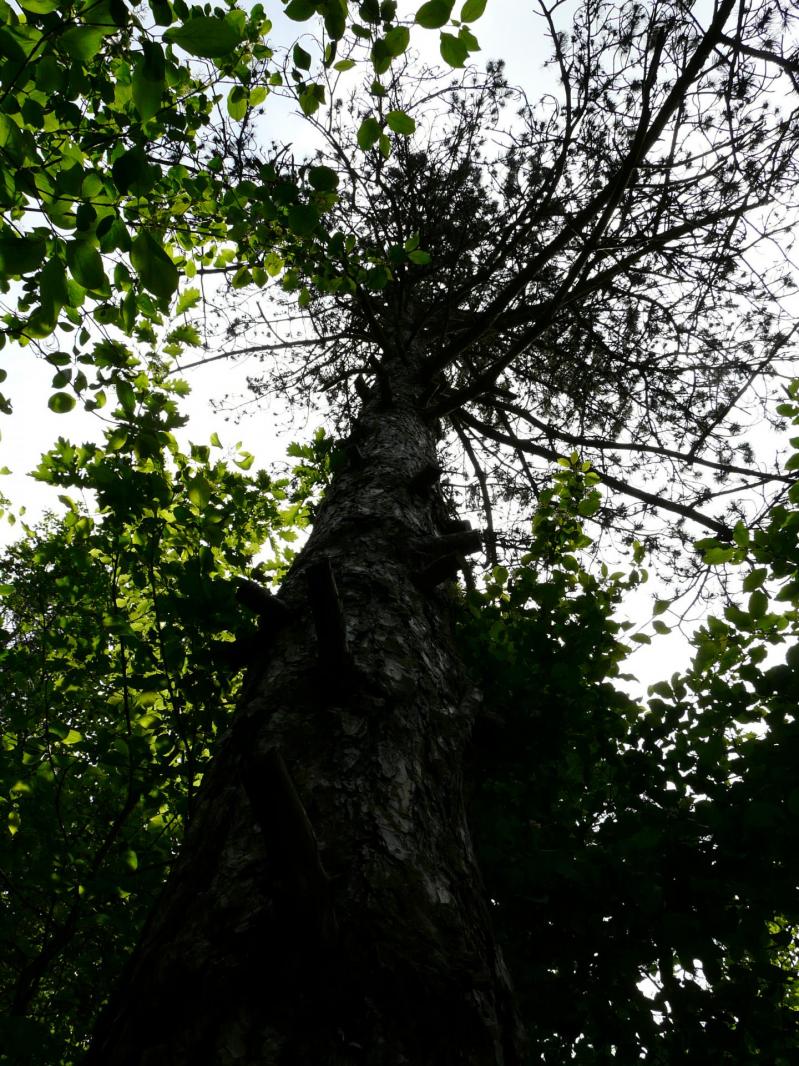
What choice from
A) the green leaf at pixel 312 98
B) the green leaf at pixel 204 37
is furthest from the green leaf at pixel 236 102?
the green leaf at pixel 204 37

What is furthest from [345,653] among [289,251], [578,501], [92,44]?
[289,251]

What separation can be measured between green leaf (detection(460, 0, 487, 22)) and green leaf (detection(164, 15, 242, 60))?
0.56 m

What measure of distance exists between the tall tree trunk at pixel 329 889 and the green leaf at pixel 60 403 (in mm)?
946

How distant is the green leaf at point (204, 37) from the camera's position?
99 centimetres

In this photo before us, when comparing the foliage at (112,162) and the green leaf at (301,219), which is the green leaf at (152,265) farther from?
the green leaf at (301,219)

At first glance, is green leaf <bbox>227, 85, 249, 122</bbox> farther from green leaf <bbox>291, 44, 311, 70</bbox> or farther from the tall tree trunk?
the tall tree trunk

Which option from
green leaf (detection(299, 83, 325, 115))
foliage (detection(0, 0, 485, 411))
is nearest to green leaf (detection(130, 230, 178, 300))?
foliage (detection(0, 0, 485, 411))

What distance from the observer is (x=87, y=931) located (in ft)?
8.14

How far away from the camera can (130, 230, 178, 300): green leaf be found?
116 centimetres

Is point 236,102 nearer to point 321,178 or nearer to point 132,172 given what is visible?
point 321,178

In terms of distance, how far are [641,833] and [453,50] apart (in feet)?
6.26

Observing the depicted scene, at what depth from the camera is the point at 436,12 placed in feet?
3.91

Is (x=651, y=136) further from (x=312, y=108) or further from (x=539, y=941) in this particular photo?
(x=539, y=941)

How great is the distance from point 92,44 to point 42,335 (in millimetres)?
833
